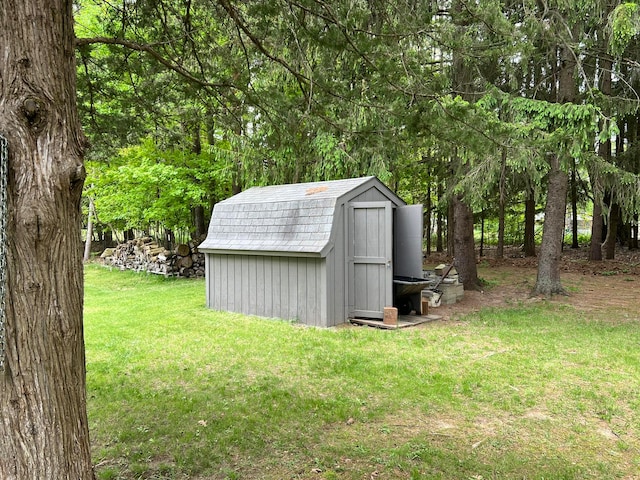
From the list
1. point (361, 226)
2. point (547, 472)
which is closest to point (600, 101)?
point (361, 226)

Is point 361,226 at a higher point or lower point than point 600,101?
lower

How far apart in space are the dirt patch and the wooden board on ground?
0.34 metres

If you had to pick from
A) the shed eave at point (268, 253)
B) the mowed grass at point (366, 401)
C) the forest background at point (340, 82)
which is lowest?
the mowed grass at point (366, 401)

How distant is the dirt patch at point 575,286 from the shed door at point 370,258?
4.40 feet

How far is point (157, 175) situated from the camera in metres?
11.9

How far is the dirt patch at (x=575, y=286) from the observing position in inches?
317

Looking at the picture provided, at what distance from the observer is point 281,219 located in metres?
7.79

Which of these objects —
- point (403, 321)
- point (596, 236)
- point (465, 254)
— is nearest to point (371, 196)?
point (403, 321)

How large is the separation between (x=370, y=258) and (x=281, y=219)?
1.74 m

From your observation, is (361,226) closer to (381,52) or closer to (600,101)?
(381,52)

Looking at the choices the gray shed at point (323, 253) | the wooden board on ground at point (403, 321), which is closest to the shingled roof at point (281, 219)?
the gray shed at point (323, 253)

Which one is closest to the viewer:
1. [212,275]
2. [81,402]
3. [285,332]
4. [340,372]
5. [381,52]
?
[81,402]

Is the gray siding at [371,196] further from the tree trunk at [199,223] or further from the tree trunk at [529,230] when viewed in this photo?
the tree trunk at [529,230]

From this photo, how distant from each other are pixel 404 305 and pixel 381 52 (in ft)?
16.6
